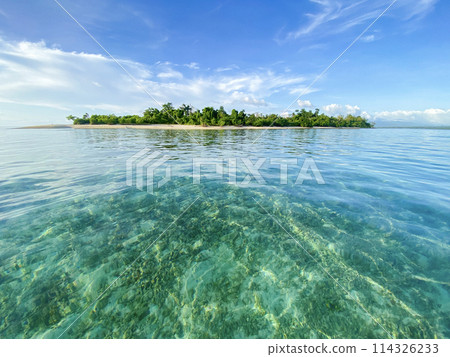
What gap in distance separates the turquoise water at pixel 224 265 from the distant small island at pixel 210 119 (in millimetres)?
77750

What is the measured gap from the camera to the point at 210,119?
9450cm

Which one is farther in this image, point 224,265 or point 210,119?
point 210,119

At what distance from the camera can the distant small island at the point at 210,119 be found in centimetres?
9661

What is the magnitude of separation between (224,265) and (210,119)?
96.2 m

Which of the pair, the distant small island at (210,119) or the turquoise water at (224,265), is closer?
the turquoise water at (224,265)

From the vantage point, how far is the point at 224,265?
4184 mm

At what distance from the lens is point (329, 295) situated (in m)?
3.51

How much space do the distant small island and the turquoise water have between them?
3061 inches

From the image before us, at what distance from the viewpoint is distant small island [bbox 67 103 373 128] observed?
96606mm

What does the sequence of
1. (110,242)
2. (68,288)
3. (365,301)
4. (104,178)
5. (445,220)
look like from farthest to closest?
(104,178), (445,220), (110,242), (68,288), (365,301)

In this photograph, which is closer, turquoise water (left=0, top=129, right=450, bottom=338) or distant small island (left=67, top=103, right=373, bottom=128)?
turquoise water (left=0, top=129, right=450, bottom=338)

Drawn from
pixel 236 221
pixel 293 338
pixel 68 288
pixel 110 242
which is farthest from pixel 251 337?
pixel 110 242
